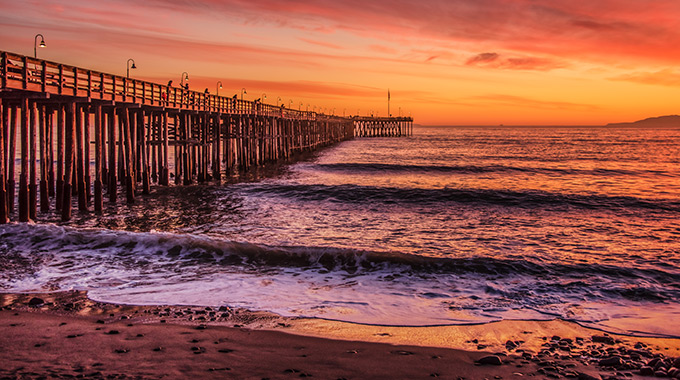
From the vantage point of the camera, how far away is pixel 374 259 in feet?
38.8

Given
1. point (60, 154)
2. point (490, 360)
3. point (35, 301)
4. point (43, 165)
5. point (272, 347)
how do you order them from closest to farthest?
point (490, 360), point (272, 347), point (35, 301), point (60, 154), point (43, 165)

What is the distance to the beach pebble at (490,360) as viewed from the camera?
5.99 m

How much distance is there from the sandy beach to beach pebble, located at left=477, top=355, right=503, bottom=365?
0.01 m

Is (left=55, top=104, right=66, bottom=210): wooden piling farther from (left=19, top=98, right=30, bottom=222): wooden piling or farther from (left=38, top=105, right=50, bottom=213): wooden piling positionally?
(left=19, top=98, right=30, bottom=222): wooden piling

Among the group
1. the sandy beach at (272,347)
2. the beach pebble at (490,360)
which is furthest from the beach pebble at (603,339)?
the beach pebble at (490,360)

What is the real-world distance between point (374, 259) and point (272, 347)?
564cm

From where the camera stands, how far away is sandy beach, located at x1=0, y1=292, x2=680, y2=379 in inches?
222

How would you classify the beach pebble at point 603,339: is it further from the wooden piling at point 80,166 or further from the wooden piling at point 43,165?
the wooden piling at point 43,165

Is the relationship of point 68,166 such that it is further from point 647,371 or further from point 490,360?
point 647,371

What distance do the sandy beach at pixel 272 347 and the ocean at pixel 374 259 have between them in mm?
576

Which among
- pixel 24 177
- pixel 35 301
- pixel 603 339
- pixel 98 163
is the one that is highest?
pixel 98 163

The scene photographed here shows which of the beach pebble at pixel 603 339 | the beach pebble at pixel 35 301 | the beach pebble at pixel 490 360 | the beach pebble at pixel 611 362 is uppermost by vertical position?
the beach pebble at pixel 35 301

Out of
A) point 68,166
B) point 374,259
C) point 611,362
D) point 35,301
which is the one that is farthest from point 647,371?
point 68,166

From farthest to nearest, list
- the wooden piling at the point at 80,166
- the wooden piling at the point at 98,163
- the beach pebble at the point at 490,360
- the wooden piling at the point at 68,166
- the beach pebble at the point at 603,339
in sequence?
the wooden piling at the point at 98,163 → the wooden piling at the point at 80,166 → the wooden piling at the point at 68,166 → the beach pebble at the point at 603,339 → the beach pebble at the point at 490,360
